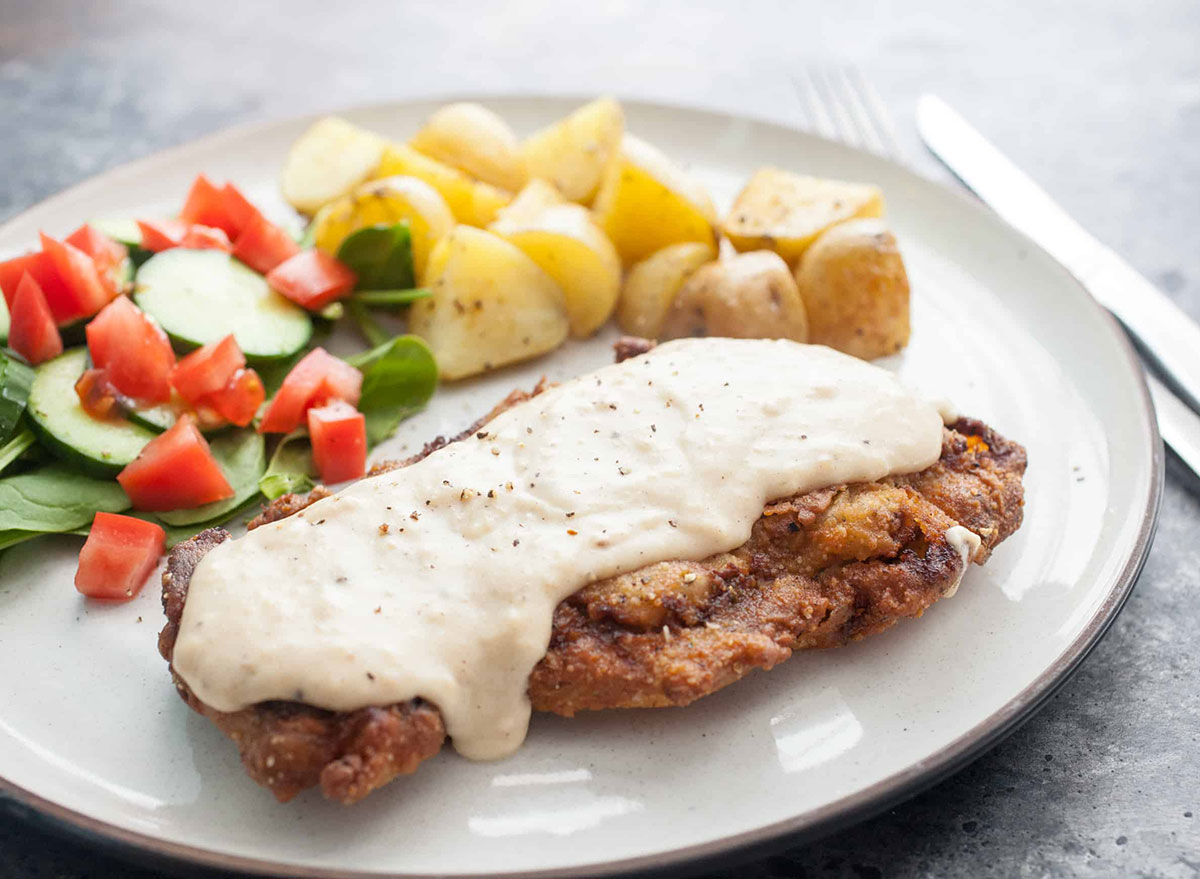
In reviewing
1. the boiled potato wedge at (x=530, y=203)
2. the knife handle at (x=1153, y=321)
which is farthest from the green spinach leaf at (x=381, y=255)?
the knife handle at (x=1153, y=321)

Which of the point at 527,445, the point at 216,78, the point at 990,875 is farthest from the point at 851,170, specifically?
the point at 216,78

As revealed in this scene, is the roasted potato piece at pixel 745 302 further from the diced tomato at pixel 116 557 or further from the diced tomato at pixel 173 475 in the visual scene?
the diced tomato at pixel 116 557

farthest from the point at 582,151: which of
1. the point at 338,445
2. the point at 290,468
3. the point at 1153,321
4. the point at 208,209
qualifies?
the point at 1153,321

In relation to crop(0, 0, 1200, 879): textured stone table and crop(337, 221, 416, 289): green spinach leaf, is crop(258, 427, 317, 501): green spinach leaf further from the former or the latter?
crop(0, 0, 1200, 879): textured stone table

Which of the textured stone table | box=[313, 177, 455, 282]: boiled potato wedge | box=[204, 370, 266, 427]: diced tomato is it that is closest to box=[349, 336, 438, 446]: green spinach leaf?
box=[204, 370, 266, 427]: diced tomato

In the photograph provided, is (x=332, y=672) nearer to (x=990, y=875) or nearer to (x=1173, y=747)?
(x=990, y=875)

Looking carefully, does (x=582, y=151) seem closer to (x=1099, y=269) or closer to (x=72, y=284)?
(x=72, y=284)
